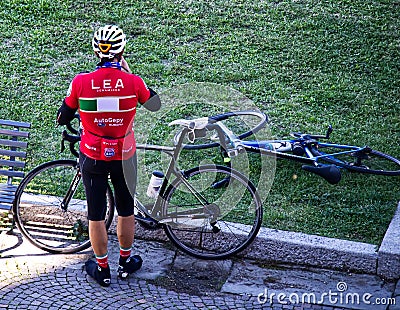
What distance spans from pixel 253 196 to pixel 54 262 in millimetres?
1837

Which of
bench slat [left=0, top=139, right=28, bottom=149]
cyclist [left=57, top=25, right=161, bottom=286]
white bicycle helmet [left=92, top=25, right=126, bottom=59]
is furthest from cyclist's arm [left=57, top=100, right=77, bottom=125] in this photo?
bench slat [left=0, top=139, right=28, bottom=149]

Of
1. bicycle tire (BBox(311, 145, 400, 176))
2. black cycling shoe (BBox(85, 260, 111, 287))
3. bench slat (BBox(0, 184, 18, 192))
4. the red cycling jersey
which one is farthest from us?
bicycle tire (BBox(311, 145, 400, 176))

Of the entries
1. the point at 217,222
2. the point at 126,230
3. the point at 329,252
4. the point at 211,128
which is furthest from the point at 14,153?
the point at 329,252

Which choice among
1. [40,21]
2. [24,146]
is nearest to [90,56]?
[40,21]

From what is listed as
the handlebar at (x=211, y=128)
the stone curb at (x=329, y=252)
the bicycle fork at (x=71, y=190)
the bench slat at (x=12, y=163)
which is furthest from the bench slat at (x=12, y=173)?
the stone curb at (x=329, y=252)

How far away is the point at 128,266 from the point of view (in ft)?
21.6

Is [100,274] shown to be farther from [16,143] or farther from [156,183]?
[16,143]

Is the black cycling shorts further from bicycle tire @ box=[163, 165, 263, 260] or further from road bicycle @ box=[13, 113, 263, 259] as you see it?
bicycle tire @ box=[163, 165, 263, 260]

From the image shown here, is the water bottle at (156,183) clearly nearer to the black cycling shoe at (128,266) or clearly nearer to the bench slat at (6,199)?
the black cycling shoe at (128,266)

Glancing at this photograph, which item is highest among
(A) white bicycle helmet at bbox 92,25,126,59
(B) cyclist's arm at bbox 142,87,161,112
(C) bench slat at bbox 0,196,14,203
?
(A) white bicycle helmet at bbox 92,25,126,59

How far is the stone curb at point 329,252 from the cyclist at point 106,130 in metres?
1.23

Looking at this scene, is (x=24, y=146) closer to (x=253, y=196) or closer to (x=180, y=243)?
(x=180, y=243)

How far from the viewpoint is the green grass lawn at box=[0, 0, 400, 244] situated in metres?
7.82

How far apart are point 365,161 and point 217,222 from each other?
235 cm
